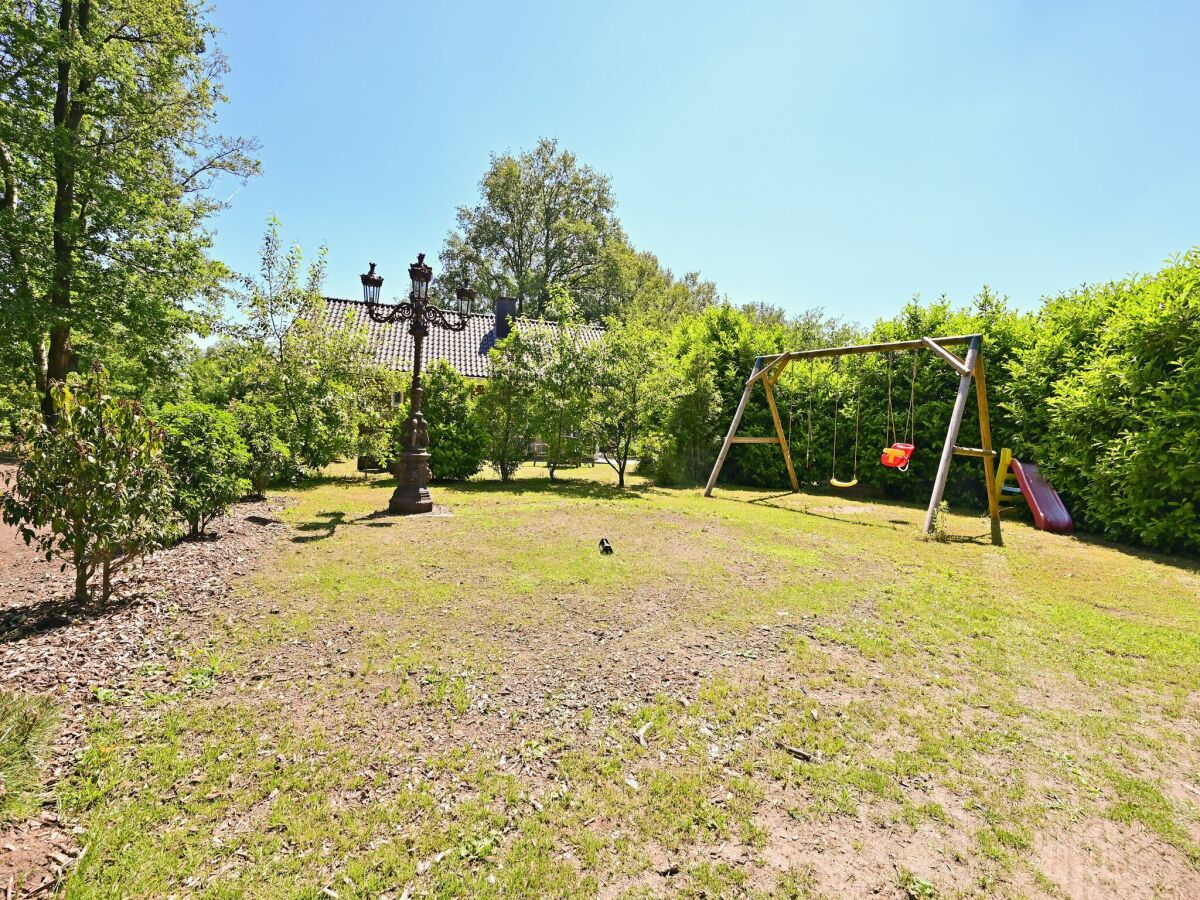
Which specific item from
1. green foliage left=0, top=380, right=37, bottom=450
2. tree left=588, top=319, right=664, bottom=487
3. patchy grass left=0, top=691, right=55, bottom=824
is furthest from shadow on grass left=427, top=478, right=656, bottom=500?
patchy grass left=0, top=691, right=55, bottom=824

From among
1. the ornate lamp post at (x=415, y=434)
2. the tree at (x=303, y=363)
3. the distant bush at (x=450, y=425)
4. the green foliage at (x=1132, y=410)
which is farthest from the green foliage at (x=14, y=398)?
the green foliage at (x=1132, y=410)

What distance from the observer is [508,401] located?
44.2ft

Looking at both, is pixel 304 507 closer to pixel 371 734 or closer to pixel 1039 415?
pixel 371 734

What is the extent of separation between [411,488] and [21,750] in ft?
22.2

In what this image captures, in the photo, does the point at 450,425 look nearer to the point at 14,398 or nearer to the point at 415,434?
the point at 415,434

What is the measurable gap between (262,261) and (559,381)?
7919 mm

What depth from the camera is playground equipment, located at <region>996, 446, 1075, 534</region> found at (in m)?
9.46

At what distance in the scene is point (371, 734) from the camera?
2.93 m

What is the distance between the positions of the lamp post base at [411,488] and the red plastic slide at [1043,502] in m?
11.5

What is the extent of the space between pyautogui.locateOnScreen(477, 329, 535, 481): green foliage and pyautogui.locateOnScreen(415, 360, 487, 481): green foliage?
32 centimetres

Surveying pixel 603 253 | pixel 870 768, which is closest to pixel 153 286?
pixel 870 768

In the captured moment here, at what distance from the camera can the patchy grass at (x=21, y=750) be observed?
2.25m

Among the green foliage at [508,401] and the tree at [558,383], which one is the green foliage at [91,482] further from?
the tree at [558,383]

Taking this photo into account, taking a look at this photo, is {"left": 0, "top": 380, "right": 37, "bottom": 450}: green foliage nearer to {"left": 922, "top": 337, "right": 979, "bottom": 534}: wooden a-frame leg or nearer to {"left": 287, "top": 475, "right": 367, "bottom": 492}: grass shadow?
{"left": 287, "top": 475, "right": 367, "bottom": 492}: grass shadow
